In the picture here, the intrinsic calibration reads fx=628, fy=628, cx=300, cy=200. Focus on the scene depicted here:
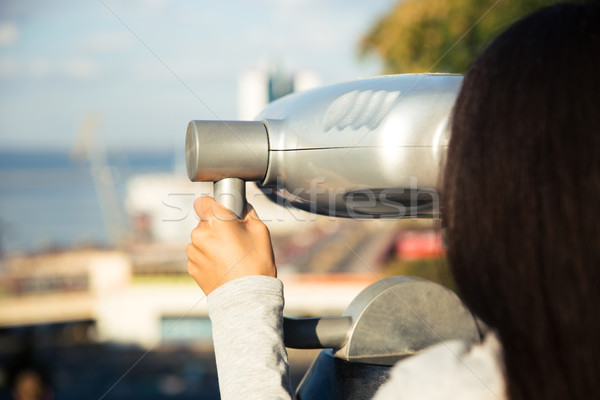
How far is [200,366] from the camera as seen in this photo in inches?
542

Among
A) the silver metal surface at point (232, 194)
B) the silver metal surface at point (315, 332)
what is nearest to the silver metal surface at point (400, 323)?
the silver metal surface at point (315, 332)

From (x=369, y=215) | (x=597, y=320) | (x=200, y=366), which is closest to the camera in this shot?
(x=597, y=320)

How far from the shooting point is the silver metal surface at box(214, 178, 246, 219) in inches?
26.3

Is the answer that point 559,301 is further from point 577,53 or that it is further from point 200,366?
point 200,366

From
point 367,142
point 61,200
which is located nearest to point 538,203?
point 367,142

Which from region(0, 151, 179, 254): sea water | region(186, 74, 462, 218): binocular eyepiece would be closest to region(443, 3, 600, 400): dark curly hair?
region(186, 74, 462, 218): binocular eyepiece

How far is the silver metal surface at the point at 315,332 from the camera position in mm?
662

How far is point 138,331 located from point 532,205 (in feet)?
48.8

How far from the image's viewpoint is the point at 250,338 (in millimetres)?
594

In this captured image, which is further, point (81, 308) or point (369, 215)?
point (81, 308)

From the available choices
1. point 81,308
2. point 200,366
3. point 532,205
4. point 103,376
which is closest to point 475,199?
point 532,205

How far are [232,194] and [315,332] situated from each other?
0.17 metres

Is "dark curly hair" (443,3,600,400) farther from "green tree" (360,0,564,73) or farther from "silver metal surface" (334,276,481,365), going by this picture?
"green tree" (360,0,564,73)

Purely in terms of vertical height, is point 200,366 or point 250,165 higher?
point 250,165
